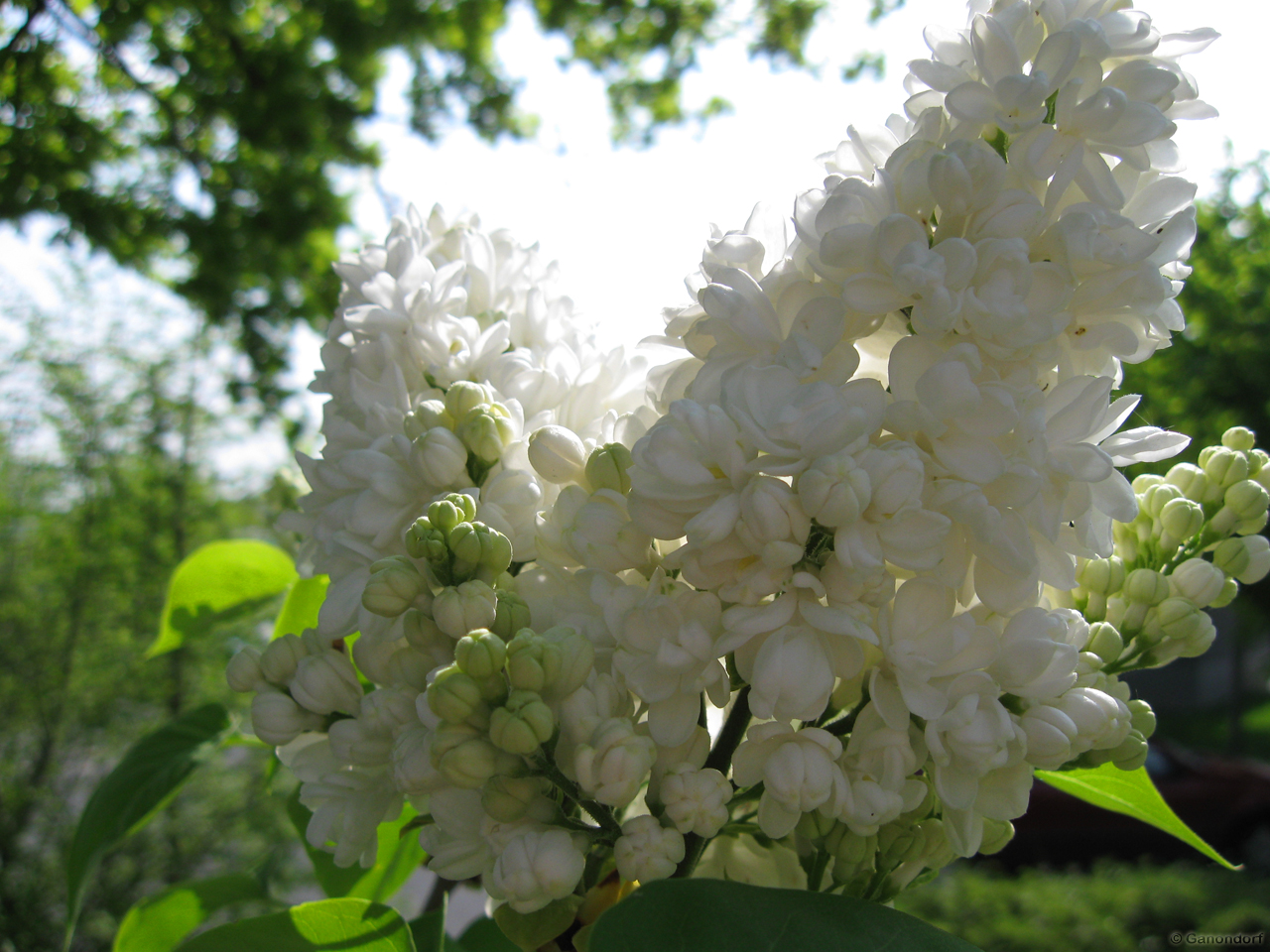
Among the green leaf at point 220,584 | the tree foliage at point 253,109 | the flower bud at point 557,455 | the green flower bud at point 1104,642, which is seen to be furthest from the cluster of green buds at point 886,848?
the tree foliage at point 253,109

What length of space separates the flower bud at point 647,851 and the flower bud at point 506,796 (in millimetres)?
46

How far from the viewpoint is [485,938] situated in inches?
23.8

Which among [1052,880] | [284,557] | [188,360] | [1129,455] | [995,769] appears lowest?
[1052,880]

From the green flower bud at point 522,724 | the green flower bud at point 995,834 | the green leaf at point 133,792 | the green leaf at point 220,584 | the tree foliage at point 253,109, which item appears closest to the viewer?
the green flower bud at point 522,724

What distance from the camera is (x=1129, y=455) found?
1.37 ft

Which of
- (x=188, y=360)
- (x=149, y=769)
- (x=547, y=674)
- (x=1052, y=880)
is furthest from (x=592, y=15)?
(x=1052, y=880)

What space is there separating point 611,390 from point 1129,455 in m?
0.27

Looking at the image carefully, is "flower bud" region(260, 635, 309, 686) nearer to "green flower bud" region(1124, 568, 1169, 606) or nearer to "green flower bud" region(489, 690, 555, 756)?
"green flower bud" region(489, 690, 555, 756)

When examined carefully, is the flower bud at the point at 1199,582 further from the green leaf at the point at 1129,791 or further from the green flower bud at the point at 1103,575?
the green leaf at the point at 1129,791

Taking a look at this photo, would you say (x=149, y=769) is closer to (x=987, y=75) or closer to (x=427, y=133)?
(x=987, y=75)

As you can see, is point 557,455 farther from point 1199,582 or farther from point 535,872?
point 1199,582

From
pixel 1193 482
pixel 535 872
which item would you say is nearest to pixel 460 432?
pixel 535 872

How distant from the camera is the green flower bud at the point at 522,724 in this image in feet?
1.14

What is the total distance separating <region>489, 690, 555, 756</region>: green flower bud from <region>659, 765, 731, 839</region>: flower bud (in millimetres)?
61
